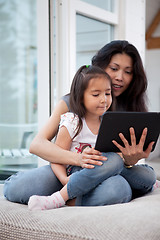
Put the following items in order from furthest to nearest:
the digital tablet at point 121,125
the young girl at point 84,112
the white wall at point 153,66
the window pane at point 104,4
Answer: the white wall at point 153,66
the window pane at point 104,4
the young girl at point 84,112
the digital tablet at point 121,125

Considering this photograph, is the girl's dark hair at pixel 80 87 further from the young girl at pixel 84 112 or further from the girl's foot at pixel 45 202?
the girl's foot at pixel 45 202

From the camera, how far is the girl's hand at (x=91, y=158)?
4.55 ft

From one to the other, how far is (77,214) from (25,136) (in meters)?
1.62

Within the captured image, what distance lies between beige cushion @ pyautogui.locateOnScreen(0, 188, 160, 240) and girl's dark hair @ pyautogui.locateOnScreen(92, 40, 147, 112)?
770 mm

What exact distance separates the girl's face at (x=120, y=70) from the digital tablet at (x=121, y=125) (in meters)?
0.50

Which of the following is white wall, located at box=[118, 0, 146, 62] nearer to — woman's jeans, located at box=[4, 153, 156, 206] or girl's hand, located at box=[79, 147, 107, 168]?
woman's jeans, located at box=[4, 153, 156, 206]

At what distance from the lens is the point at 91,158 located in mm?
1403

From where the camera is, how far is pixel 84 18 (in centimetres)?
308

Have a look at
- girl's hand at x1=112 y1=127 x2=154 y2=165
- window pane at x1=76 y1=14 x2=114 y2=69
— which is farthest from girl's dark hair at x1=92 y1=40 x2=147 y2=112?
window pane at x1=76 y1=14 x2=114 y2=69

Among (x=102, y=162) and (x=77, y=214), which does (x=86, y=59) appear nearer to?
(x=102, y=162)

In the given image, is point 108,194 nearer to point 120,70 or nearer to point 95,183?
point 95,183

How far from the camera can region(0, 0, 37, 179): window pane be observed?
2.72 m

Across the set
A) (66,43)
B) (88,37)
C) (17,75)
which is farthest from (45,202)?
(88,37)

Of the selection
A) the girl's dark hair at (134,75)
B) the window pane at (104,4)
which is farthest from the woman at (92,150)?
the window pane at (104,4)
